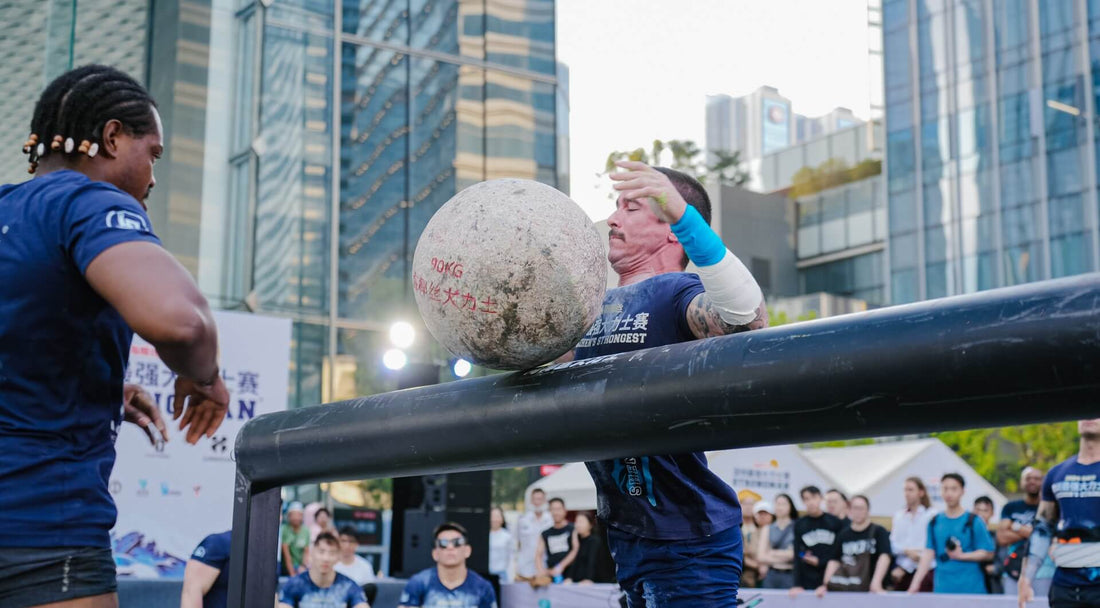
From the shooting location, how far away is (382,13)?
19875 mm

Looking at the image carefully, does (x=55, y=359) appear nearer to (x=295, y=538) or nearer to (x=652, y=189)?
(x=652, y=189)

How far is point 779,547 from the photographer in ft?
41.7

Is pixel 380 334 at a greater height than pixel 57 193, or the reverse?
pixel 380 334

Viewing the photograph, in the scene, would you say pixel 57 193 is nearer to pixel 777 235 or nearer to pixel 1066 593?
pixel 1066 593

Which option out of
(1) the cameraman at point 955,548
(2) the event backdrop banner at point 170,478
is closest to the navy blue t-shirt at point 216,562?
(2) the event backdrop banner at point 170,478

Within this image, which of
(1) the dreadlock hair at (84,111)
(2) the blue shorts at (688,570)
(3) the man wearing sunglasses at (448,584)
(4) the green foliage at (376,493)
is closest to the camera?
(1) the dreadlock hair at (84,111)

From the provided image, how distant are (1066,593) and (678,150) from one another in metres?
50.4

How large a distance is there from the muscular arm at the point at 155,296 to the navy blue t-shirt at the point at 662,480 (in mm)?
1551

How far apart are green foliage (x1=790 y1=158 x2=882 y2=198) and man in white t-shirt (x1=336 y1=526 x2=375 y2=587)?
5557 cm

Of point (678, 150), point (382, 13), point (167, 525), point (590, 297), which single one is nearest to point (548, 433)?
point (590, 297)

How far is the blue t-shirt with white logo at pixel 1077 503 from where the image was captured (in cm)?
713

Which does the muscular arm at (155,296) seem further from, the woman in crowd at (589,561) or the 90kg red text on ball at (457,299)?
the woman in crowd at (589,561)

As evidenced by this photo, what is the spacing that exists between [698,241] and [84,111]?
1564 mm

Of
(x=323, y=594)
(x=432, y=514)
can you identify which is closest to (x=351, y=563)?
(x=432, y=514)
